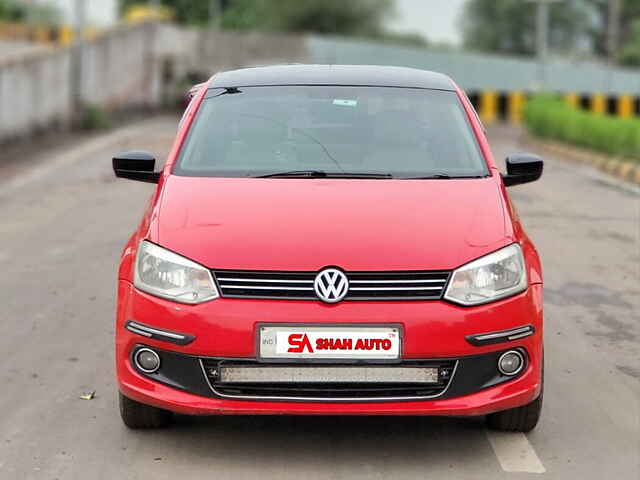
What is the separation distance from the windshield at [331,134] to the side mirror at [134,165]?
296mm

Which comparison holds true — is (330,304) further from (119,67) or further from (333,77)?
(119,67)

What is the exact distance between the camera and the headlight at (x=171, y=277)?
519 cm

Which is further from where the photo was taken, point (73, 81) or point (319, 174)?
point (73, 81)

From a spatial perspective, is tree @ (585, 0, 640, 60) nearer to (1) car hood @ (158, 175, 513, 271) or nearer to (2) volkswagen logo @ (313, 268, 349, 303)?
(1) car hood @ (158, 175, 513, 271)

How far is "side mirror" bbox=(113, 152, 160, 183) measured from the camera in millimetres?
6504

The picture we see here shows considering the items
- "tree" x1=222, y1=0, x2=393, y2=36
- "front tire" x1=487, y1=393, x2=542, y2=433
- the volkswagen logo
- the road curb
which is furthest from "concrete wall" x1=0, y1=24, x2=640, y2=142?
"tree" x1=222, y1=0, x2=393, y2=36

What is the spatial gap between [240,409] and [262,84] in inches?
83.1

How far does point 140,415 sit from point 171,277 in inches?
29.2

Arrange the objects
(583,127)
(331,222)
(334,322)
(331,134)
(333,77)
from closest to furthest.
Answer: (334,322) → (331,222) → (331,134) → (333,77) → (583,127)

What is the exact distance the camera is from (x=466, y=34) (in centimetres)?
9931

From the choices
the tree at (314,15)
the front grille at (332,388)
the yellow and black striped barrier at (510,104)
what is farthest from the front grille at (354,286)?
the tree at (314,15)

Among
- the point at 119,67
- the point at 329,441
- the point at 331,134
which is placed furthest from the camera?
the point at 119,67

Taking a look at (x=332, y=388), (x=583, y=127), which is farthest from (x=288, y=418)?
(x=583, y=127)

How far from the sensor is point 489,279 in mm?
5242
